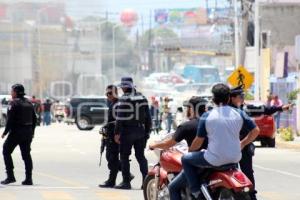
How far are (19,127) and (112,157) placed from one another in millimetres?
1809

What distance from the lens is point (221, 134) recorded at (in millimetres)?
12836

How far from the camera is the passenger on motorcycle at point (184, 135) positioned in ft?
44.4

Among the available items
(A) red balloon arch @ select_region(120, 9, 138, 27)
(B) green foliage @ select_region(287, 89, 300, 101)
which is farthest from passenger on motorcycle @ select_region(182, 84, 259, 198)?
(A) red balloon arch @ select_region(120, 9, 138, 27)

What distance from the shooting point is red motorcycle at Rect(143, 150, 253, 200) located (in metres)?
12.5

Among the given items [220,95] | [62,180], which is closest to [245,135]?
[220,95]

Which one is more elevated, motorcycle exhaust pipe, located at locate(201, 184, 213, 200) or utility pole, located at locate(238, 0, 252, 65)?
utility pole, located at locate(238, 0, 252, 65)

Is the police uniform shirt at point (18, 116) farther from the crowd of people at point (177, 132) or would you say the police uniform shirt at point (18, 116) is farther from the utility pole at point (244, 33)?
the utility pole at point (244, 33)

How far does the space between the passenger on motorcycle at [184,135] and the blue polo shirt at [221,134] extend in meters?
0.61

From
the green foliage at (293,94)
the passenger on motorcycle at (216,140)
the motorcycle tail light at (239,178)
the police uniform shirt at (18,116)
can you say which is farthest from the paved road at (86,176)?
the green foliage at (293,94)

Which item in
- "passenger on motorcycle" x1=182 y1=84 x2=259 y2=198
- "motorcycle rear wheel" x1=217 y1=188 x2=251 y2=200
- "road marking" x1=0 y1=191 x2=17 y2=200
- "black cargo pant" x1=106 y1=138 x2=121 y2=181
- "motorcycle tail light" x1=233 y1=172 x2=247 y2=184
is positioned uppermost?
"passenger on motorcycle" x1=182 y1=84 x2=259 y2=198

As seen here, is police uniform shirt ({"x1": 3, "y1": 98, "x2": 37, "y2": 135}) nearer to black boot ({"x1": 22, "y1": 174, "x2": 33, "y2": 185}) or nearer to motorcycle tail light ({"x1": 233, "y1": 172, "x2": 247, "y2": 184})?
black boot ({"x1": 22, "y1": 174, "x2": 33, "y2": 185})

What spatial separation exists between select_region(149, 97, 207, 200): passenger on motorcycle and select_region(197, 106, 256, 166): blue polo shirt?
0.61 meters

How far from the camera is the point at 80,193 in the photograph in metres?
18.7

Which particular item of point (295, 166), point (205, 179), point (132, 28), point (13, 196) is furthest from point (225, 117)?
point (132, 28)
